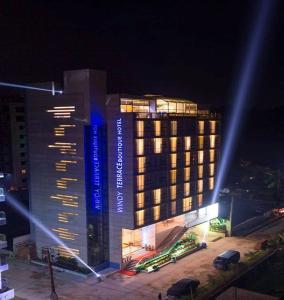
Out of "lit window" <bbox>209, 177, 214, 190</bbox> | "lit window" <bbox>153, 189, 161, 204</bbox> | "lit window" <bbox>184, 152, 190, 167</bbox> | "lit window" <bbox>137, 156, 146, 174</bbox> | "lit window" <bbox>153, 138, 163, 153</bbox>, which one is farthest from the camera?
"lit window" <bbox>209, 177, 214, 190</bbox>

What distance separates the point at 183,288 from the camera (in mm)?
40781

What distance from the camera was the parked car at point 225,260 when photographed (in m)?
48.4

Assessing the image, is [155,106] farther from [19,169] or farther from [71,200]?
[19,169]

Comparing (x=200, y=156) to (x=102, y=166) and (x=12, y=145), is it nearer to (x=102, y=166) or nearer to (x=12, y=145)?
(x=102, y=166)

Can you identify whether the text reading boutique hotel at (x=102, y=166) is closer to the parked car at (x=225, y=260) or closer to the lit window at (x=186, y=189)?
the lit window at (x=186, y=189)

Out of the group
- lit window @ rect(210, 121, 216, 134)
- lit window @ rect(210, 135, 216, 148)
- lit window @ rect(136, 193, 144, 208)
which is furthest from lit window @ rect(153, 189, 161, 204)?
lit window @ rect(210, 121, 216, 134)

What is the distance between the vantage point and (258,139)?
→ 540ft

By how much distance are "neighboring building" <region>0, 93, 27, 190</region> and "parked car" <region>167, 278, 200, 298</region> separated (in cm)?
6479

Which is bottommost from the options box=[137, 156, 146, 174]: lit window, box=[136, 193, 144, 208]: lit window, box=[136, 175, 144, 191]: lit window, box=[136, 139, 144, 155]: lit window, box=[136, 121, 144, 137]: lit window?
box=[136, 193, 144, 208]: lit window

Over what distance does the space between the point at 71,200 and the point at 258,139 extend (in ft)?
417

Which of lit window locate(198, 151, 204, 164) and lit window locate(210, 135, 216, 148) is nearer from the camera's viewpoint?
lit window locate(198, 151, 204, 164)

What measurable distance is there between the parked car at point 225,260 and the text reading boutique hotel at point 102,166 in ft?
25.5

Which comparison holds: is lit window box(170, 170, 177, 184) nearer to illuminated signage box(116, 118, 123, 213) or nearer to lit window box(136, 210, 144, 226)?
lit window box(136, 210, 144, 226)

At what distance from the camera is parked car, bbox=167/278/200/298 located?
40.2 m
